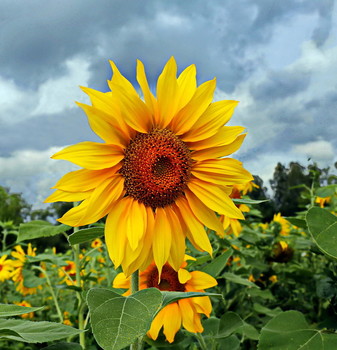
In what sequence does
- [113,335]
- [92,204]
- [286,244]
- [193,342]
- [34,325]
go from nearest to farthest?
1. [113,335]
2. [34,325]
3. [92,204]
4. [193,342]
5. [286,244]

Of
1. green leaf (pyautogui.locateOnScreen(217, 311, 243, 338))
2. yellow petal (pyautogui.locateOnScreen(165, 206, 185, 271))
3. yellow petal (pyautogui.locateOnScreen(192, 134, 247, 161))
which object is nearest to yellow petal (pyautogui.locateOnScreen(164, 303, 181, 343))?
green leaf (pyautogui.locateOnScreen(217, 311, 243, 338))

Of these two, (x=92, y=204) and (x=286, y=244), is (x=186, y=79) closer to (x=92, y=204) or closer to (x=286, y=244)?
(x=92, y=204)

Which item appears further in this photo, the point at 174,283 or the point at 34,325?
the point at 174,283

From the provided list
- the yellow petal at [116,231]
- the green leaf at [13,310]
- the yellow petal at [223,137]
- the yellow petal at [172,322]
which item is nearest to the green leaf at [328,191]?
the yellow petal at [172,322]

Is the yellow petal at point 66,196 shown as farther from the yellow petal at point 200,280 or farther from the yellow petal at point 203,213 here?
the yellow petal at point 200,280

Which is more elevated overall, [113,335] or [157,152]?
[157,152]

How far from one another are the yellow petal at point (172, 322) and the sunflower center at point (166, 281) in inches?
3.4

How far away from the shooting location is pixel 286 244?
3.29 metres

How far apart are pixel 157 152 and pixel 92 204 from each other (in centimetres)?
25

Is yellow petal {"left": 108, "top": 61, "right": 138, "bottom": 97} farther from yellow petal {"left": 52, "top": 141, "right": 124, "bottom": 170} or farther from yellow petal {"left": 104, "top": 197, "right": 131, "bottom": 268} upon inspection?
yellow petal {"left": 104, "top": 197, "right": 131, "bottom": 268}

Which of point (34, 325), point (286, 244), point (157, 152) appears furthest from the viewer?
point (286, 244)

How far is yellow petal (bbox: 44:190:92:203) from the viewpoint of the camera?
3.97ft

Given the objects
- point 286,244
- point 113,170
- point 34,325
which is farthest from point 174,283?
point 286,244

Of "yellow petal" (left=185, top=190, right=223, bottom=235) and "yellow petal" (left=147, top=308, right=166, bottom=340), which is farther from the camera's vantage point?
"yellow petal" (left=147, top=308, right=166, bottom=340)
